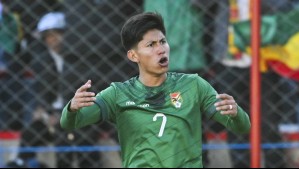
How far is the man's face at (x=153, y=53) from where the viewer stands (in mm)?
4629

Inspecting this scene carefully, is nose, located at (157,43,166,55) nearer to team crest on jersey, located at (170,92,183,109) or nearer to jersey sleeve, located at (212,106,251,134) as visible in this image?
team crest on jersey, located at (170,92,183,109)

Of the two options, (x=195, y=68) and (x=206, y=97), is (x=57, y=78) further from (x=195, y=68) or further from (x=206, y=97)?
(x=206, y=97)

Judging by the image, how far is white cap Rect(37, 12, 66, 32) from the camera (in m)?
7.23

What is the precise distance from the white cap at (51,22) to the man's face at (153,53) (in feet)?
8.52

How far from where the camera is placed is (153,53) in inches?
183

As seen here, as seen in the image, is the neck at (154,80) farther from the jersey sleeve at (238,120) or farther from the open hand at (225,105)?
the open hand at (225,105)

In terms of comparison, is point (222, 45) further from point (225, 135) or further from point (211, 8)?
point (225, 135)

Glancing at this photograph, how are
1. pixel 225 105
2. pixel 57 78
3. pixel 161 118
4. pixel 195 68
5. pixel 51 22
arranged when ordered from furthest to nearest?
pixel 51 22 < pixel 57 78 < pixel 195 68 < pixel 161 118 < pixel 225 105

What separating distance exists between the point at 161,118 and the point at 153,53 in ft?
1.19

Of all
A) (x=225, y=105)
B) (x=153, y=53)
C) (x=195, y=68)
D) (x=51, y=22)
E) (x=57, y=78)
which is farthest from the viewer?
(x=51, y=22)

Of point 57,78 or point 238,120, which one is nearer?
point 238,120

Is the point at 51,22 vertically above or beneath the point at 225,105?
above

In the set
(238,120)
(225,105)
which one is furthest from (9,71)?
(225,105)

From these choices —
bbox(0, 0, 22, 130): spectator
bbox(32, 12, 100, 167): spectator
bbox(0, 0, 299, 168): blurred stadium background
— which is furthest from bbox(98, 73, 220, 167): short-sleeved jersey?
bbox(0, 0, 22, 130): spectator
